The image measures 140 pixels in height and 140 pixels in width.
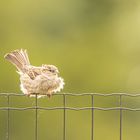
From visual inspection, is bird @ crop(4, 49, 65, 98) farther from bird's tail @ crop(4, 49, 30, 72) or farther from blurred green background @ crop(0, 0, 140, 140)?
blurred green background @ crop(0, 0, 140, 140)

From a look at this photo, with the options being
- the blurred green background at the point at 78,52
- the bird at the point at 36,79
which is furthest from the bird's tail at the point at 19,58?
the blurred green background at the point at 78,52

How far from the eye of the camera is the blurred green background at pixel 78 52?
44.2ft

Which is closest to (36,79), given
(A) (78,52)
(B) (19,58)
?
(B) (19,58)

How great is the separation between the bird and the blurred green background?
20.7 ft

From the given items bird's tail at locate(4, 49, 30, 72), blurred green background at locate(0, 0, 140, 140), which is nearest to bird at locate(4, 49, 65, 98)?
bird's tail at locate(4, 49, 30, 72)

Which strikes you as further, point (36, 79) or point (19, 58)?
point (19, 58)

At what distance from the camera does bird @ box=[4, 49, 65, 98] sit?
630 cm

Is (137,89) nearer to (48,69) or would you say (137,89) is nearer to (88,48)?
(88,48)

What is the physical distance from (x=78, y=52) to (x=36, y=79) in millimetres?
8307

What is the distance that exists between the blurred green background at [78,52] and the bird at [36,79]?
20.7 feet

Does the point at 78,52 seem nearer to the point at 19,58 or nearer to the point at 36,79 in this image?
the point at 19,58

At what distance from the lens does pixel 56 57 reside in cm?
1442

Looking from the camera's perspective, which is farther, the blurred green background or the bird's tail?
the blurred green background

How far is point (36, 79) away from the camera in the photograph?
6.39m
